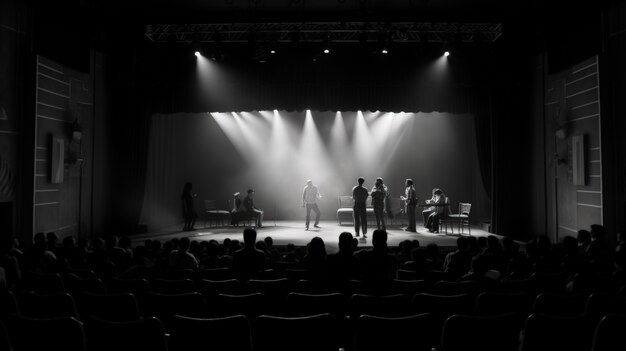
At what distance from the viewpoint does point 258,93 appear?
1244cm

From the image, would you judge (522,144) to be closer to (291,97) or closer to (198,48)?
(291,97)

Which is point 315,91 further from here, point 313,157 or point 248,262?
point 248,262

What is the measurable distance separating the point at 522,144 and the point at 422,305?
34.5 ft

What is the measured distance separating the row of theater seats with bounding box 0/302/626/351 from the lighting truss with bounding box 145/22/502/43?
924 centimetres

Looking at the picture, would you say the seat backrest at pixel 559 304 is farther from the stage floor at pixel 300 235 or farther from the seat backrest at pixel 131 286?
the stage floor at pixel 300 235

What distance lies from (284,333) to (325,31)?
9.94m

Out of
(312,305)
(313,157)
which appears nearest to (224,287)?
(312,305)

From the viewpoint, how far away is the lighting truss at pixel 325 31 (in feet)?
37.0

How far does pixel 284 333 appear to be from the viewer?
252cm

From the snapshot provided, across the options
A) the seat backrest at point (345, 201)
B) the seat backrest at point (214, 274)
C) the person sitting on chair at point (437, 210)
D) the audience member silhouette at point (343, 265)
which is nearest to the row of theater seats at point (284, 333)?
the audience member silhouette at point (343, 265)

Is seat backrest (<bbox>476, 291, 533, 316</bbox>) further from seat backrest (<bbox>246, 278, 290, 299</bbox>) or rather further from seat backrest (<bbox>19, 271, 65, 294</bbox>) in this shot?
seat backrest (<bbox>19, 271, 65, 294</bbox>)

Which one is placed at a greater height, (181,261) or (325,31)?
(325,31)

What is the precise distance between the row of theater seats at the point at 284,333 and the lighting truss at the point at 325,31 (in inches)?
364

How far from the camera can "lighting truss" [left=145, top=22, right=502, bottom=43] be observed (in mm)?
11289
